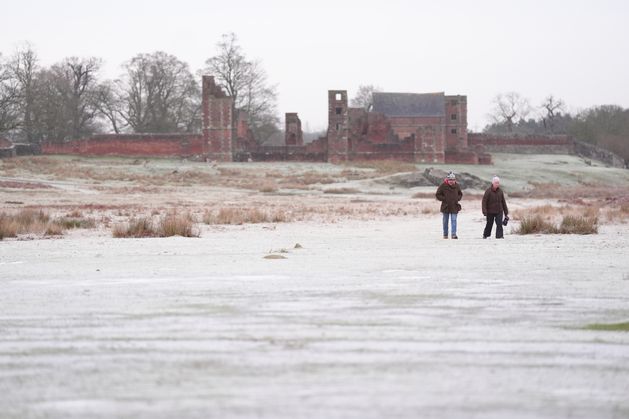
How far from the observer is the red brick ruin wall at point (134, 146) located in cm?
7225

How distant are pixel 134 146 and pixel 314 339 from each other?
6689 centimetres

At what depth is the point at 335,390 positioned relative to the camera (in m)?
5.95

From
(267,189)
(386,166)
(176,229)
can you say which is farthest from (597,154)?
(176,229)

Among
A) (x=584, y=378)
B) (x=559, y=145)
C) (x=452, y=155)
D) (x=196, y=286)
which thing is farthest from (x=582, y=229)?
(x=559, y=145)

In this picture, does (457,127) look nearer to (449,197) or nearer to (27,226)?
(449,197)

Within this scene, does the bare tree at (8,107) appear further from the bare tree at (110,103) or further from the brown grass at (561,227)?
the brown grass at (561,227)

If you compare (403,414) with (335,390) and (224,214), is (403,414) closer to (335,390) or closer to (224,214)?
(335,390)

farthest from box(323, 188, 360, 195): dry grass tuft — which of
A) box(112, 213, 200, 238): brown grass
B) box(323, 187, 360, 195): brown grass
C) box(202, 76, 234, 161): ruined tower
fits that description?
box(202, 76, 234, 161): ruined tower

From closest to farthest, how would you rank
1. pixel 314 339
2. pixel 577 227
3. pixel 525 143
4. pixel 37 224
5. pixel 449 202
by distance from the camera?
pixel 314 339
pixel 449 202
pixel 577 227
pixel 37 224
pixel 525 143

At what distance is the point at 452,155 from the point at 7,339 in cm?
7324

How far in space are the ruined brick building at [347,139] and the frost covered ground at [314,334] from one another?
57597 millimetres

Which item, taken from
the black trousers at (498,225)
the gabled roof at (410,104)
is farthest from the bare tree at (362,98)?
the black trousers at (498,225)

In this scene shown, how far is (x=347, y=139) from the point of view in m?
77.6

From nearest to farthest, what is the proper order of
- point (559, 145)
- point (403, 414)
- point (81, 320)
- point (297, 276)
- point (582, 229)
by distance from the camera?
point (403, 414) < point (81, 320) < point (297, 276) < point (582, 229) < point (559, 145)
